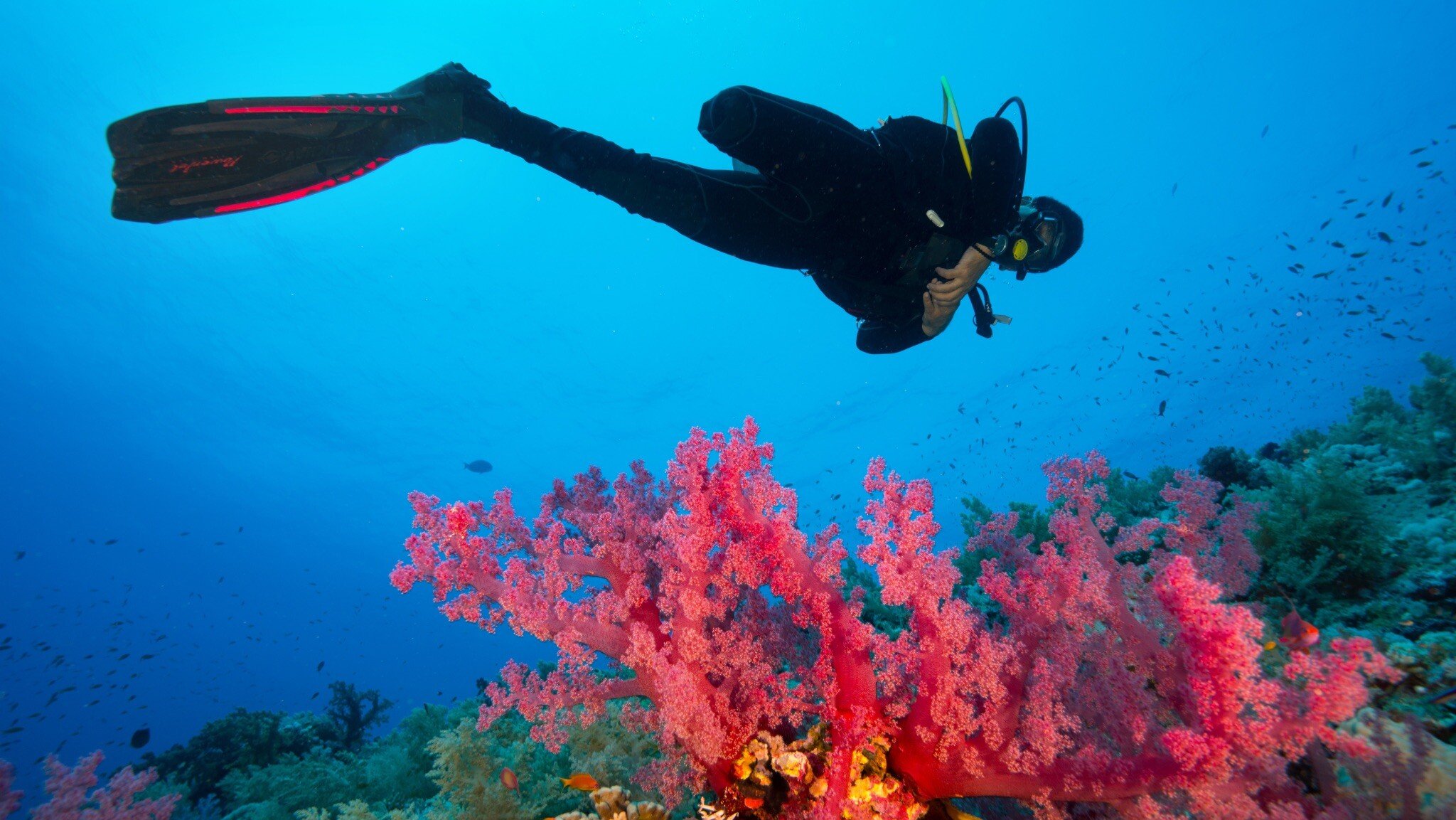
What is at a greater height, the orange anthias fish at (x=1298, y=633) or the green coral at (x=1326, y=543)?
the green coral at (x=1326, y=543)

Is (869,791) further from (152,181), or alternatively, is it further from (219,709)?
(219,709)

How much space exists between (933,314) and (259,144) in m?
4.86

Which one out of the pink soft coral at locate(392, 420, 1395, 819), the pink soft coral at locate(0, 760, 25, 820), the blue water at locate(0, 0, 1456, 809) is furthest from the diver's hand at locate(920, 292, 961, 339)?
the blue water at locate(0, 0, 1456, 809)

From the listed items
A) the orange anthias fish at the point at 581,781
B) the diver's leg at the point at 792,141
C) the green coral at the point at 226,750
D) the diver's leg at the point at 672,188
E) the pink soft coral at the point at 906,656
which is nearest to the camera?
the pink soft coral at the point at 906,656

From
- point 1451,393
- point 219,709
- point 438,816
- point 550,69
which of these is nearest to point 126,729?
point 219,709

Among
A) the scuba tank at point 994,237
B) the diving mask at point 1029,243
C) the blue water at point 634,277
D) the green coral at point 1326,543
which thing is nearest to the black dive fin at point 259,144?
the scuba tank at point 994,237

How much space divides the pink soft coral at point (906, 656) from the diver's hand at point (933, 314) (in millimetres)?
1568

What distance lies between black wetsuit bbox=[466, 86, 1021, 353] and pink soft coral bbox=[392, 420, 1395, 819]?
Result: 70.3 inches

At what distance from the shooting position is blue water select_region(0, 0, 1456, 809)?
27141 millimetres

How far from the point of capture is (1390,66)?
29.5 m

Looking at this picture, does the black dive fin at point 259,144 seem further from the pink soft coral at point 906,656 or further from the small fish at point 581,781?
the small fish at point 581,781

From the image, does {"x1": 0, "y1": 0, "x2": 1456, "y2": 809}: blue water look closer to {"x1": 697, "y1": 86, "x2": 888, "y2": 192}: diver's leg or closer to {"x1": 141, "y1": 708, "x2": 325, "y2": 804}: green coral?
{"x1": 141, "y1": 708, "x2": 325, "y2": 804}: green coral

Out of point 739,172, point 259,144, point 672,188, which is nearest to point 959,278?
point 739,172

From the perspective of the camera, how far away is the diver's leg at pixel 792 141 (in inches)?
135
